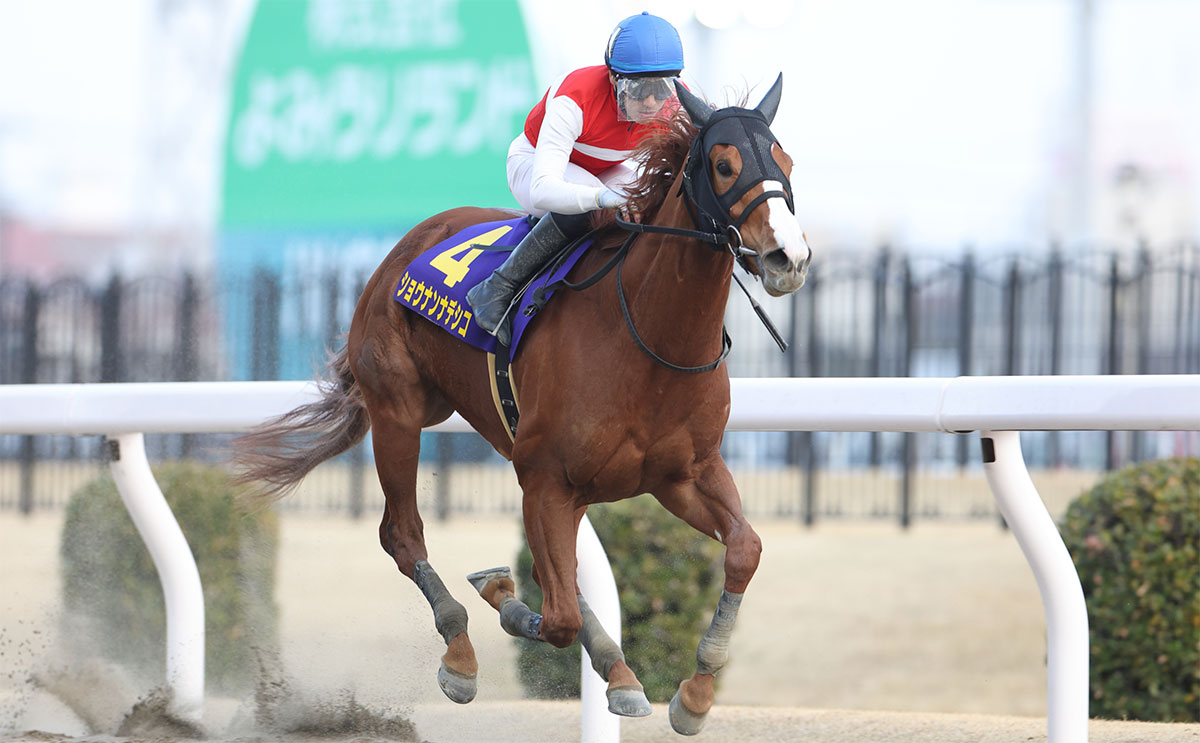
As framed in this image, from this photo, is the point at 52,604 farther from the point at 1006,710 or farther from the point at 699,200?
the point at 1006,710

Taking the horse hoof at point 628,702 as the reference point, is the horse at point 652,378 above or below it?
above

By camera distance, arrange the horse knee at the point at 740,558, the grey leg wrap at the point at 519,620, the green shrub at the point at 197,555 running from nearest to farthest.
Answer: the horse knee at the point at 740,558, the grey leg wrap at the point at 519,620, the green shrub at the point at 197,555

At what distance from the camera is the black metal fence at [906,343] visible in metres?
11.3

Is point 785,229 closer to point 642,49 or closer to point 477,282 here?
point 642,49

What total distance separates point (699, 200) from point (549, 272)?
0.57m

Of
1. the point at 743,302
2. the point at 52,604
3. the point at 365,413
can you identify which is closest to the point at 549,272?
the point at 365,413

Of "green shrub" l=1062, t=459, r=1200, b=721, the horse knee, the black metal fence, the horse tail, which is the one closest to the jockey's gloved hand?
the horse knee

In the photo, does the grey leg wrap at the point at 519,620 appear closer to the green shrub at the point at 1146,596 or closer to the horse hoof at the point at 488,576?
the horse hoof at the point at 488,576

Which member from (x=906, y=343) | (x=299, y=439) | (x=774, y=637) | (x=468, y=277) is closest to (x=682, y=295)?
(x=468, y=277)

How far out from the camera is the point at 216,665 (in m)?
5.62

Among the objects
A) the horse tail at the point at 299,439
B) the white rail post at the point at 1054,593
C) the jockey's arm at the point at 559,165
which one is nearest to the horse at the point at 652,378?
the jockey's arm at the point at 559,165

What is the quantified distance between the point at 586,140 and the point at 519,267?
14.3 inches

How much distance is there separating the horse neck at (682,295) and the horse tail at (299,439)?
53.9 inches

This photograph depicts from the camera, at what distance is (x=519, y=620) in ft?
11.3
